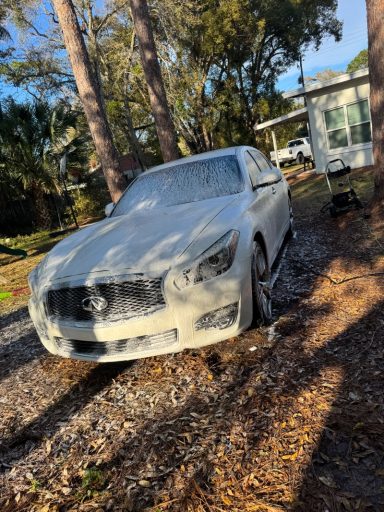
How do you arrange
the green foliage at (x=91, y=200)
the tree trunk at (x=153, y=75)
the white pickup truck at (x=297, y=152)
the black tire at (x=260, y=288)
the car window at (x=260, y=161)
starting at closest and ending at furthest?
the black tire at (x=260, y=288) → the car window at (x=260, y=161) → the tree trunk at (x=153, y=75) → the green foliage at (x=91, y=200) → the white pickup truck at (x=297, y=152)

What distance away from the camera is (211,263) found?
2973mm

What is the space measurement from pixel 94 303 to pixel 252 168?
8.54 feet

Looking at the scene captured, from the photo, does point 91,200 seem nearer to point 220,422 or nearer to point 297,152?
point 297,152

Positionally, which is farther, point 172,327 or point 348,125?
point 348,125

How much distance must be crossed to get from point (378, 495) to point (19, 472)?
2017 millimetres

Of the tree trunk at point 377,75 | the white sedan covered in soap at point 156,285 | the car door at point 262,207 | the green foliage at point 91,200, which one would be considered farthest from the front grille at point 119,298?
the green foliage at point 91,200

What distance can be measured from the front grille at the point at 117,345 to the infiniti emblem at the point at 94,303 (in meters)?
0.27

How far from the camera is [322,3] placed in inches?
974

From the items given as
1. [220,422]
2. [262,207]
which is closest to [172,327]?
[220,422]

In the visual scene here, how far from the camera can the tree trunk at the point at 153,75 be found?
10.1 meters

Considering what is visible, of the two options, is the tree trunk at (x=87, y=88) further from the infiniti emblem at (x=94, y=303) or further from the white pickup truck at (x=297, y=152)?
the white pickup truck at (x=297, y=152)

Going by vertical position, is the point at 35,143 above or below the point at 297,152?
above

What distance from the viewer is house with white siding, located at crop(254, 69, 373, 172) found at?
14.1 meters

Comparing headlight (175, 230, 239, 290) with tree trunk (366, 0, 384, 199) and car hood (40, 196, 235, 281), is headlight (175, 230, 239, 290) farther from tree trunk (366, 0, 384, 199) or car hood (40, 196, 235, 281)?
tree trunk (366, 0, 384, 199)
